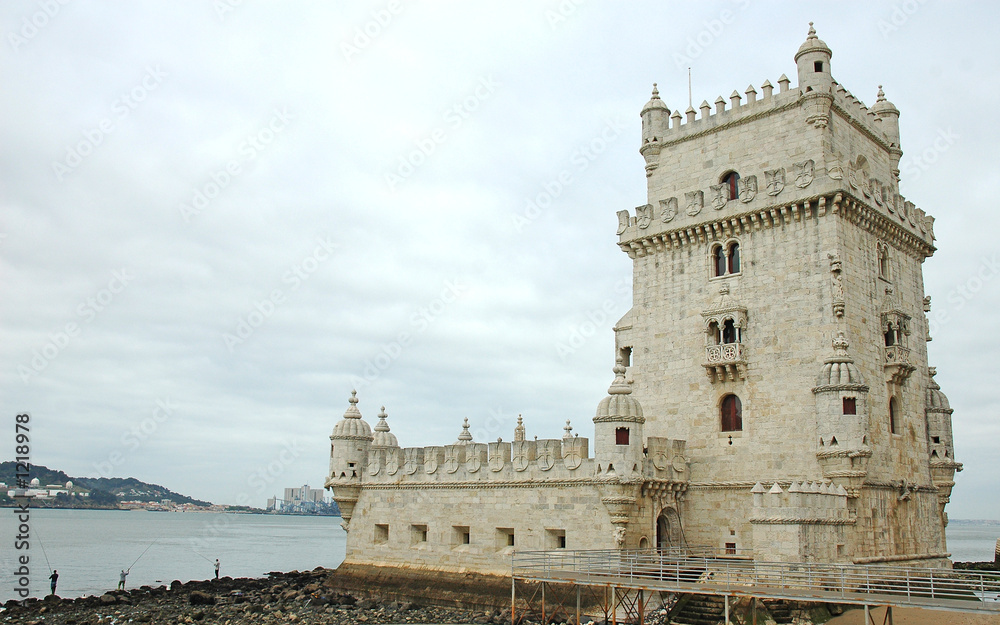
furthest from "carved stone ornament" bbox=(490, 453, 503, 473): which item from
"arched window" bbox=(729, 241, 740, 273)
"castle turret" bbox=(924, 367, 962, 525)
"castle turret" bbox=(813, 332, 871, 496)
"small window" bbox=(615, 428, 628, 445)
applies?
"castle turret" bbox=(924, 367, 962, 525)

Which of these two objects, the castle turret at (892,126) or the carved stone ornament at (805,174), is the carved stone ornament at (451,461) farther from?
the castle turret at (892,126)

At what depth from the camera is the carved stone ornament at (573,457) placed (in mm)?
29469

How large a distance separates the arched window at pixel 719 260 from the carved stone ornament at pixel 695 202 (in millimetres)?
1636

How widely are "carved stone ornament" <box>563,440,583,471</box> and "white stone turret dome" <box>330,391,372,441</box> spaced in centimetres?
1143

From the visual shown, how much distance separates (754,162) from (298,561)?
6944 cm

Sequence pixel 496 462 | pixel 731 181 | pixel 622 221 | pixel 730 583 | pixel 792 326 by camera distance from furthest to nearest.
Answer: pixel 622 221 < pixel 731 181 < pixel 496 462 < pixel 792 326 < pixel 730 583

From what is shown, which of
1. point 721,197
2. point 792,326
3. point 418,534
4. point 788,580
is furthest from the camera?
point 418,534

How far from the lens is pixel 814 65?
30.6 meters

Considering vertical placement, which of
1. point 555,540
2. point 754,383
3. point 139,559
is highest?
point 754,383

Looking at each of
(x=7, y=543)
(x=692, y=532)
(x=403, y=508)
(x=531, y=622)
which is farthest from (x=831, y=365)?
(x=7, y=543)

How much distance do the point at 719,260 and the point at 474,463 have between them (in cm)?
1243

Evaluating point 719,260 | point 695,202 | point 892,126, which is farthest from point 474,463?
point 892,126

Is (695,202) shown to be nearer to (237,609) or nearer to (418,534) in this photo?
(418,534)

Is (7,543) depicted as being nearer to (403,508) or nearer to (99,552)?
(99,552)
